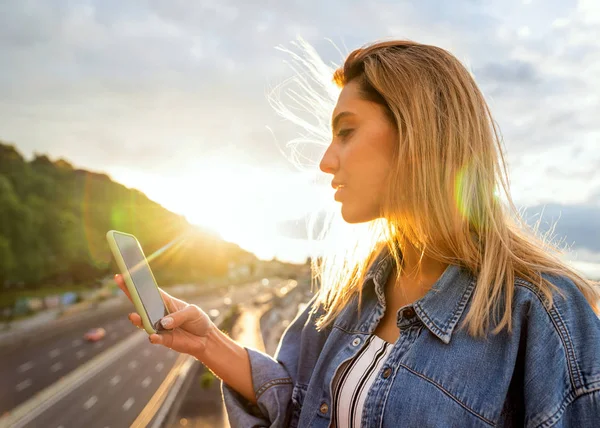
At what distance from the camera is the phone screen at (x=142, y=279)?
4.92 ft

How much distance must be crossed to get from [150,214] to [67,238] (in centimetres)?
1920

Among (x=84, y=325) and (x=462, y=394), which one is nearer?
(x=462, y=394)

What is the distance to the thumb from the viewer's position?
152cm

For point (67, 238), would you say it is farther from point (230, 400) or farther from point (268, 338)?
point (230, 400)

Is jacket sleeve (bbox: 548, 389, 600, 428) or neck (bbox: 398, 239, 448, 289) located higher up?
neck (bbox: 398, 239, 448, 289)

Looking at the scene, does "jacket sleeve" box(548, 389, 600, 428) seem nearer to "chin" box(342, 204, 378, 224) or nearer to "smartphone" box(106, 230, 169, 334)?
"chin" box(342, 204, 378, 224)

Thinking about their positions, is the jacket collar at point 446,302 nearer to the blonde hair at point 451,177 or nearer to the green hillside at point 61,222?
the blonde hair at point 451,177

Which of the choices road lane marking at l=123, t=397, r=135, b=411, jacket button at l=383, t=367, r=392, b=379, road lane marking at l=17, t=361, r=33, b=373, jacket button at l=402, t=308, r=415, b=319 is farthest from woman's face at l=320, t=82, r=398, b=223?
road lane marking at l=17, t=361, r=33, b=373

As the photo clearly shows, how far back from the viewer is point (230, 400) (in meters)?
1.71

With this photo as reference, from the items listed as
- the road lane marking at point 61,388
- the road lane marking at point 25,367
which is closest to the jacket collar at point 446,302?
the road lane marking at point 61,388

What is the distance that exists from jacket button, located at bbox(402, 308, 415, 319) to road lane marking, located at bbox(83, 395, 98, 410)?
90.2ft

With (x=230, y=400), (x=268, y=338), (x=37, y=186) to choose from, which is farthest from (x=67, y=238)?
(x=230, y=400)

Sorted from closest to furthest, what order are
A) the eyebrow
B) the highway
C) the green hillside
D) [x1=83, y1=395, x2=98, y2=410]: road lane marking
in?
the eyebrow → the highway → [x1=83, y1=395, x2=98, y2=410]: road lane marking → the green hillside

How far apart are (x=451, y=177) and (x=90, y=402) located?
93.9 feet
